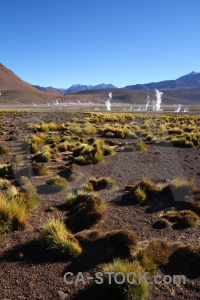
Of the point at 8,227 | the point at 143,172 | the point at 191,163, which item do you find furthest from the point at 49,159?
the point at 8,227

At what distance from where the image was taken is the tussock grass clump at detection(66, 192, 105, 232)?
690 centimetres

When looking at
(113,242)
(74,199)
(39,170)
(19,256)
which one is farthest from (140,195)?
(39,170)

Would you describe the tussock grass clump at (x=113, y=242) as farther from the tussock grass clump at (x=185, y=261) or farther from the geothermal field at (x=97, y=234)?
the tussock grass clump at (x=185, y=261)

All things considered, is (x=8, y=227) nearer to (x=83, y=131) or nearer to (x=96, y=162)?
(x=96, y=162)

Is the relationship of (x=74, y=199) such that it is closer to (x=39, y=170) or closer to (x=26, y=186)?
(x=26, y=186)

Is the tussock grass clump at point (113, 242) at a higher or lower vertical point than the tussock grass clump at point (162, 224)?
higher

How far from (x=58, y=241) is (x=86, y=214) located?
1.52m

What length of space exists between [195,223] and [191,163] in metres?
6.86

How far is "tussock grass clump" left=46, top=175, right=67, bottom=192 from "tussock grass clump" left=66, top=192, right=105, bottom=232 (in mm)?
1720

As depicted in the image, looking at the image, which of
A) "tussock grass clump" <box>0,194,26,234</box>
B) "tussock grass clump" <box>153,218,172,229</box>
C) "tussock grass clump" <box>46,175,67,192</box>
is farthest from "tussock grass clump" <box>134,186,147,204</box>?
"tussock grass clump" <box>0,194,26,234</box>

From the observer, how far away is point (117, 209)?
7863 millimetres

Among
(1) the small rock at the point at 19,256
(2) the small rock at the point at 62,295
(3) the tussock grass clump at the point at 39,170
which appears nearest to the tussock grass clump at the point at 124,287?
(2) the small rock at the point at 62,295

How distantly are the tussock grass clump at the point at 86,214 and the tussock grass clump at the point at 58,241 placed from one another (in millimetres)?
777

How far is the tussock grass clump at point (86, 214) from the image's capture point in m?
6.90
